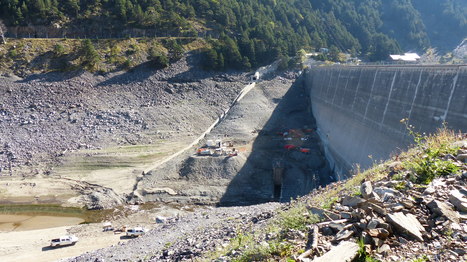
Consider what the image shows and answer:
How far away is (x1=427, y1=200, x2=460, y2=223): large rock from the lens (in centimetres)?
576

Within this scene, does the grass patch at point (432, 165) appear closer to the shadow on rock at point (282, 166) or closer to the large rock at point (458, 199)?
the large rock at point (458, 199)

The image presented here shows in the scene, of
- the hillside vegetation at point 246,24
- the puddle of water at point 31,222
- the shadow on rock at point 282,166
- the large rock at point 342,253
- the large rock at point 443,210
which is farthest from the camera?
the hillside vegetation at point 246,24

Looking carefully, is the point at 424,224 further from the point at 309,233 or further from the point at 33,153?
the point at 33,153

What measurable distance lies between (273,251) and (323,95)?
40.8m

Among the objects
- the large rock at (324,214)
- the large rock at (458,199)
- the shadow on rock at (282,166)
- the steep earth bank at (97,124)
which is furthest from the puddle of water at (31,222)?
the large rock at (458,199)

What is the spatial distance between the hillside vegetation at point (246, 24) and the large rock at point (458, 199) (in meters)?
53.0

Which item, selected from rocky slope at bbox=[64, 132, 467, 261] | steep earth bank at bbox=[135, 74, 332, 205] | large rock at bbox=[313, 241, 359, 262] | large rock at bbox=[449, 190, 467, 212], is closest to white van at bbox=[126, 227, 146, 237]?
steep earth bank at bbox=[135, 74, 332, 205]

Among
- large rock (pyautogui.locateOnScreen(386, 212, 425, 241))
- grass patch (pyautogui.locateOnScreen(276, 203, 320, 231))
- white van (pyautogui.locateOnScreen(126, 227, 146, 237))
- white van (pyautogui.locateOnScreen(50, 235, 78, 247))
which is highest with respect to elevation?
large rock (pyautogui.locateOnScreen(386, 212, 425, 241))

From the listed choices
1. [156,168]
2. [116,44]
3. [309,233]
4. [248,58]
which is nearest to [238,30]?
[248,58]

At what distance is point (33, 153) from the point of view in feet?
122

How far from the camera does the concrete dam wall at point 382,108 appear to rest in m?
20.2

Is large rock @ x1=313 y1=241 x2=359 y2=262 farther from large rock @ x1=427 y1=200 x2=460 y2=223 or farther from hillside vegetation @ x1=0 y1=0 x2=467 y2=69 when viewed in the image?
hillside vegetation @ x1=0 y1=0 x2=467 y2=69

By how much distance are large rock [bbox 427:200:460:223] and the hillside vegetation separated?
5309 centimetres

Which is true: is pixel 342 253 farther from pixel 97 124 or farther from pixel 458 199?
pixel 97 124
